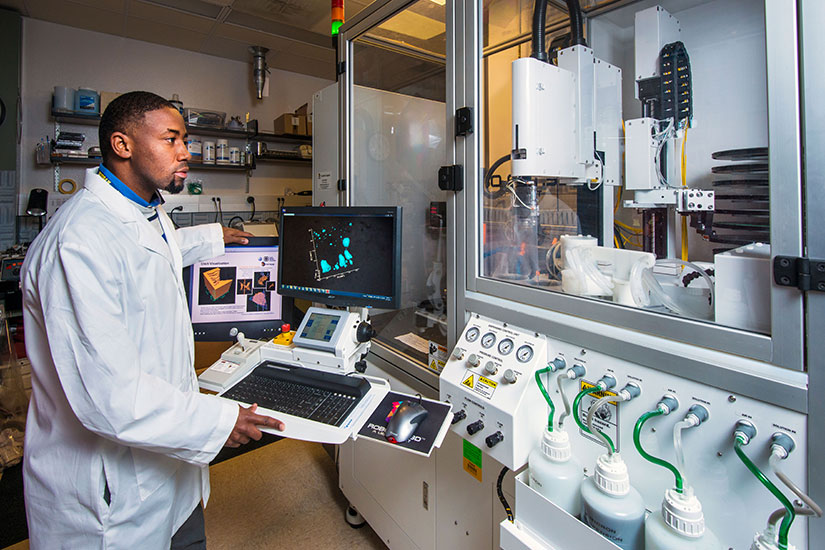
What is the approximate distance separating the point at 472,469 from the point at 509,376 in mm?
451

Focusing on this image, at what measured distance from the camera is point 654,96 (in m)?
1.18

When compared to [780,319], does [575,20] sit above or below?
above

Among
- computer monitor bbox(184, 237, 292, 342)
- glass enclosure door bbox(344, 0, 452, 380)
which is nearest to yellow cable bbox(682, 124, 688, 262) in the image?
glass enclosure door bbox(344, 0, 452, 380)

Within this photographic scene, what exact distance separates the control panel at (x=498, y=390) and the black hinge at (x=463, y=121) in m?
0.55

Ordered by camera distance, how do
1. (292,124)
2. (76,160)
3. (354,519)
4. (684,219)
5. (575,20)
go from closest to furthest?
(684,219) < (575,20) < (354,519) < (76,160) < (292,124)

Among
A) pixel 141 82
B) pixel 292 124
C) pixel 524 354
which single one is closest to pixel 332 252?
pixel 524 354

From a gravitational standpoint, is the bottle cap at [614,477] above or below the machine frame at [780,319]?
below

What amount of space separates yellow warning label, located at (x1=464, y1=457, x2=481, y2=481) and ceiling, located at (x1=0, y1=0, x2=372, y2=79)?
3.15 meters

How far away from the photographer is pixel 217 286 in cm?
162

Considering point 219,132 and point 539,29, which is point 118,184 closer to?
point 539,29

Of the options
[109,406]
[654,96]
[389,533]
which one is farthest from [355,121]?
[389,533]

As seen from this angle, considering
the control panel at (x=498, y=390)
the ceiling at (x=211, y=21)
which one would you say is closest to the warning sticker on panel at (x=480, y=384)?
the control panel at (x=498, y=390)

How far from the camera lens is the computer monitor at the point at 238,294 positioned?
1606 mm

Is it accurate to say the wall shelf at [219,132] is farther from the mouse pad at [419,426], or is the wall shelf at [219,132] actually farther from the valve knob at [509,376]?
the valve knob at [509,376]
